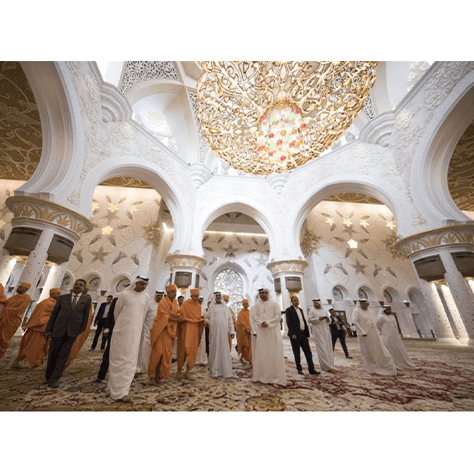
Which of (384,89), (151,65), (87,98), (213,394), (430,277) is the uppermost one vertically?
(151,65)

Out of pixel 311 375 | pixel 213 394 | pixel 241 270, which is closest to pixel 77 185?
pixel 213 394

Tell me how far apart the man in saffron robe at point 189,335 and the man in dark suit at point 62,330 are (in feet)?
3.47

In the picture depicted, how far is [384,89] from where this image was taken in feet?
22.9

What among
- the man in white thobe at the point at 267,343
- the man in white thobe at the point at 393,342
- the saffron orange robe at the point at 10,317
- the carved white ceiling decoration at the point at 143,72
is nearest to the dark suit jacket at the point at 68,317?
the saffron orange robe at the point at 10,317

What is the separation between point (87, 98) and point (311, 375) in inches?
259

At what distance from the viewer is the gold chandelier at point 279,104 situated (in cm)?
316

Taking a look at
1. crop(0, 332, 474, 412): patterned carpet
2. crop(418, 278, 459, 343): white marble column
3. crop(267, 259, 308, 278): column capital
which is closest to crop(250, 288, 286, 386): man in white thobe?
crop(0, 332, 474, 412): patterned carpet

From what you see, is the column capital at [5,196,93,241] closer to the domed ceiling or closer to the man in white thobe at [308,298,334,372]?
the domed ceiling

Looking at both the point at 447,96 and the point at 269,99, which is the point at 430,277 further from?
the point at 269,99

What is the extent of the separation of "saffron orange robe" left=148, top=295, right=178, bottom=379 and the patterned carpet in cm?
15

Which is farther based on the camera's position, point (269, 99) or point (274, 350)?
point (269, 99)

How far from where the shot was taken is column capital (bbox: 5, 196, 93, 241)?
3.81m

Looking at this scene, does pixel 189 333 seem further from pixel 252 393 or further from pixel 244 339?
pixel 244 339

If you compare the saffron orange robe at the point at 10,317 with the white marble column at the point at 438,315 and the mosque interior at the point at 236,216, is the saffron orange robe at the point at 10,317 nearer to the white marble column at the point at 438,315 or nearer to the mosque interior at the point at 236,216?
the mosque interior at the point at 236,216
